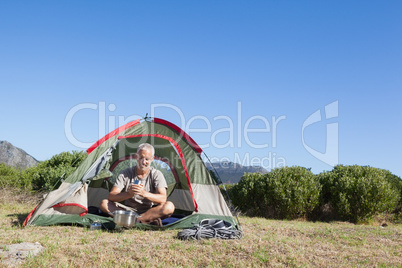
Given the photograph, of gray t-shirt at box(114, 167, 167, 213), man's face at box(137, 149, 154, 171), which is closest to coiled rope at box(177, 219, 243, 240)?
gray t-shirt at box(114, 167, 167, 213)

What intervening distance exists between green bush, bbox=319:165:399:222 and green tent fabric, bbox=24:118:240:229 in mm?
4565

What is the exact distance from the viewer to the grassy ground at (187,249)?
3.68 m

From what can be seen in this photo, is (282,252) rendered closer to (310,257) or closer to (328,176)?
(310,257)

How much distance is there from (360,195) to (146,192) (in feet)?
21.3

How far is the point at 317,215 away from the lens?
32.4 ft

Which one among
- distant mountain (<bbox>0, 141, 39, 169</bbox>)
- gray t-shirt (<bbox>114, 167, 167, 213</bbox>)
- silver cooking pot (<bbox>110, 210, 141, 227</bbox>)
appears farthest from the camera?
distant mountain (<bbox>0, 141, 39, 169</bbox>)

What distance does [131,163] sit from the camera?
7.68 meters

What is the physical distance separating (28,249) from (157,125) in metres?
3.47

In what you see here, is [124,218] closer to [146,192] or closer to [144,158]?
[146,192]

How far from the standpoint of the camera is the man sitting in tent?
564 centimetres

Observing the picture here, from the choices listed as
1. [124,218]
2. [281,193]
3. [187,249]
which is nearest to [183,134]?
[124,218]

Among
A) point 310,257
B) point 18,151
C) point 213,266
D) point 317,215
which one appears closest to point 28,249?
point 213,266

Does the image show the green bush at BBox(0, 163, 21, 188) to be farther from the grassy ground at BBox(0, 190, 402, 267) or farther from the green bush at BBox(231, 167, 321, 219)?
the green bush at BBox(231, 167, 321, 219)

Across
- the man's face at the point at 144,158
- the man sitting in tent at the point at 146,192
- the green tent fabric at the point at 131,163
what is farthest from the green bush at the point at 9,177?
the man's face at the point at 144,158
